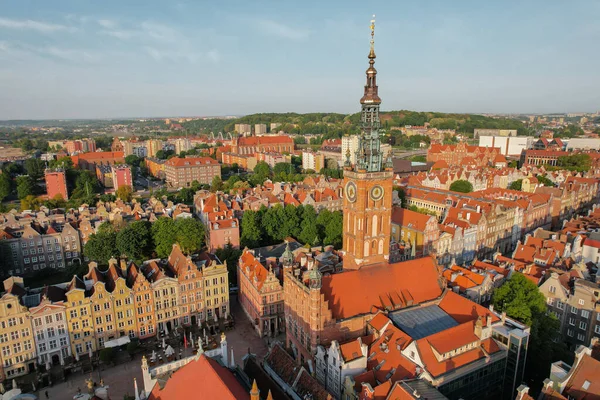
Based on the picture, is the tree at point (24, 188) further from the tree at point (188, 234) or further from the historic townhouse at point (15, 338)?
the historic townhouse at point (15, 338)

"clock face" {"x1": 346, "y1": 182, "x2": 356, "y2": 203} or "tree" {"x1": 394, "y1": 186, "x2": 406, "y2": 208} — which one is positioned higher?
"clock face" {"x1": 346, "y1": 182, "x2": 356, "y2": 203}

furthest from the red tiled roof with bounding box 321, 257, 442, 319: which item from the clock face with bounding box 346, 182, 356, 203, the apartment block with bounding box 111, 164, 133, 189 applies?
the apartment block with bounding box 111, 164, 133, 189

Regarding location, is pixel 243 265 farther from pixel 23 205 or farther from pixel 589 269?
pixel 23 205

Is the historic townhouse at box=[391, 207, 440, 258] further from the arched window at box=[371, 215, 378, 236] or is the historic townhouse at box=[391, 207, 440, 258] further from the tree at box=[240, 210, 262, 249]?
the tree at box=[240, 210, 262, 249]

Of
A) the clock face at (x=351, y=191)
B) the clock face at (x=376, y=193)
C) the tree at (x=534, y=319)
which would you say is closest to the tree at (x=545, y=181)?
the tree at (x=534, y=319)

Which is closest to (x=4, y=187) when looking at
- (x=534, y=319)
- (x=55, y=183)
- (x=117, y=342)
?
(x=55, y=183)

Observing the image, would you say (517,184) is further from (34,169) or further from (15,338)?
(34,169)
